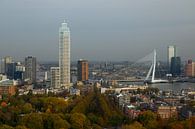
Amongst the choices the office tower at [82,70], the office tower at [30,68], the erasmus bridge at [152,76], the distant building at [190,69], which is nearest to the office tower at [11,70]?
the office tower at [30,68]

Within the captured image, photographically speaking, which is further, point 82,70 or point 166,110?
point 82,70

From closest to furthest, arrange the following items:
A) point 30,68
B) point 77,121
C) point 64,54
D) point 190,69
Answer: point 77,121
point 64,54
point 30,68
point 190,69

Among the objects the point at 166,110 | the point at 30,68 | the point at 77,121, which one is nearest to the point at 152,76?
the point at 30,68

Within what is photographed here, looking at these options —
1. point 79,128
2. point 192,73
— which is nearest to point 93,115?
point 79,128

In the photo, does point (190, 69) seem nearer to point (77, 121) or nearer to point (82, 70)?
point (82, 70)

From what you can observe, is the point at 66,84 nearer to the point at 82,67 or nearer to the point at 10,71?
the point at 82,67

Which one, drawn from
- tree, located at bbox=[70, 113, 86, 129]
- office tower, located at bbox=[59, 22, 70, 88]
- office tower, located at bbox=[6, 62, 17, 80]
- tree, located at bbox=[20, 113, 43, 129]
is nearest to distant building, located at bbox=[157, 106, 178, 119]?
tree, located at bbox=[70, 113, 86, 129]

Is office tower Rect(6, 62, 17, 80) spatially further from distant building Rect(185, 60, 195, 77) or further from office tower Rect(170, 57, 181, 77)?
distant building Rect(185, 60, 195, 77)
